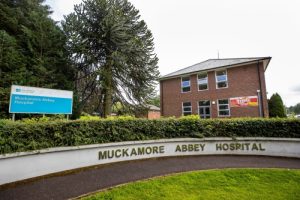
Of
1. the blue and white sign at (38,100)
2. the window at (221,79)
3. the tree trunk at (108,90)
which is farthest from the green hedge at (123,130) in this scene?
the window at (221,79)

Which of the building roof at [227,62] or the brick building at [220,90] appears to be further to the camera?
the building roof at [227,62]

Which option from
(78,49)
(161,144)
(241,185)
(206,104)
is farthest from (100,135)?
(206,104)

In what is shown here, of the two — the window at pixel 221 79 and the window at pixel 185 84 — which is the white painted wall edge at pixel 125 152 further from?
the window at pixel 185 84

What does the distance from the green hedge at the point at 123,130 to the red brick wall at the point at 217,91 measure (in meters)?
8.07

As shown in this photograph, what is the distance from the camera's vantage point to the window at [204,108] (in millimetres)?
18344

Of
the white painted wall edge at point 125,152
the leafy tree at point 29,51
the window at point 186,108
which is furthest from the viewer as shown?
the window at point 186,108

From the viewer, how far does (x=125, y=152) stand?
6.99 m

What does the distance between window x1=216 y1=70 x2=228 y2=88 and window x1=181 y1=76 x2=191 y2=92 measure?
10.1 feet

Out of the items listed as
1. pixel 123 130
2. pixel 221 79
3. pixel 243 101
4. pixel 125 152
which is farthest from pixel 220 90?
pixel 125 152

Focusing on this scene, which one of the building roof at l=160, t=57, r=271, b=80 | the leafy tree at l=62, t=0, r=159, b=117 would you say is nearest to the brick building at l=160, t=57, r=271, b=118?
the building roof at l=160, t=57, r=271, b=80

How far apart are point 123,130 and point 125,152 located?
0.83 m

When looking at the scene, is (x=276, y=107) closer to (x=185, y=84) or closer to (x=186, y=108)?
(x=186, y=108)

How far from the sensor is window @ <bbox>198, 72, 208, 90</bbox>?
18.8 metres

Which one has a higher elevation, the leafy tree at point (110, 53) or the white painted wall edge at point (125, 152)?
the leafy tree at point (110, 53)
